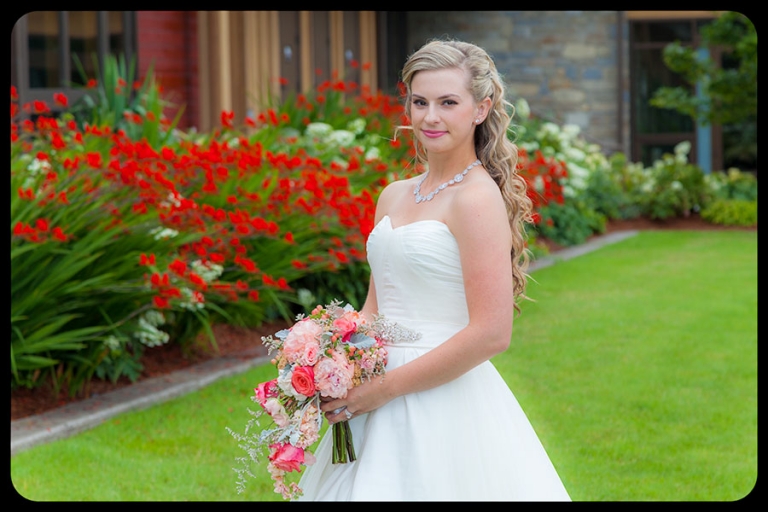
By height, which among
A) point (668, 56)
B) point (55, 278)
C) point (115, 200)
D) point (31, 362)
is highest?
point (668, 56)

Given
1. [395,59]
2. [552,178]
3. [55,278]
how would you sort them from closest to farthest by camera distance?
1. [55,278]
2. [552,178]
3. [395,59]

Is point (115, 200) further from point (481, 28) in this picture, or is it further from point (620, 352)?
point (481, 28)

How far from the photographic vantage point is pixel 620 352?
709cm

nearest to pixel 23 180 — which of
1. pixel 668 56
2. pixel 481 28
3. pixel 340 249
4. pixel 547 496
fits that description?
pixel 340 249

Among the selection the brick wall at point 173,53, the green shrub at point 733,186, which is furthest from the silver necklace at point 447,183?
the green shrub at point 733,186

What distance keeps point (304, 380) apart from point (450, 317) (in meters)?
0.44

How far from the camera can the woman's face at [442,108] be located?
106 inches

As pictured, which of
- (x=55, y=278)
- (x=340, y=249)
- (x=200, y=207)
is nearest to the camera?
(x=55, y=278)

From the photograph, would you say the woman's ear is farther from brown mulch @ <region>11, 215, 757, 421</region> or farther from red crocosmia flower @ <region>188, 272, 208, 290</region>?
brown mulch @ <region>11, 215, 757, 421</region>

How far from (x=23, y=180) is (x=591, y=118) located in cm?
1352

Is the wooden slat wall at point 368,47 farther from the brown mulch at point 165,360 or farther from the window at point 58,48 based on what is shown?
the brown mulch at point 165,360

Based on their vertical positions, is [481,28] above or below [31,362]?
above

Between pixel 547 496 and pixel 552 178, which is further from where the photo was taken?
pixel 552 178

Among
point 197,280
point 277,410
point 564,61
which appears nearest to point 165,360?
point 197,280
